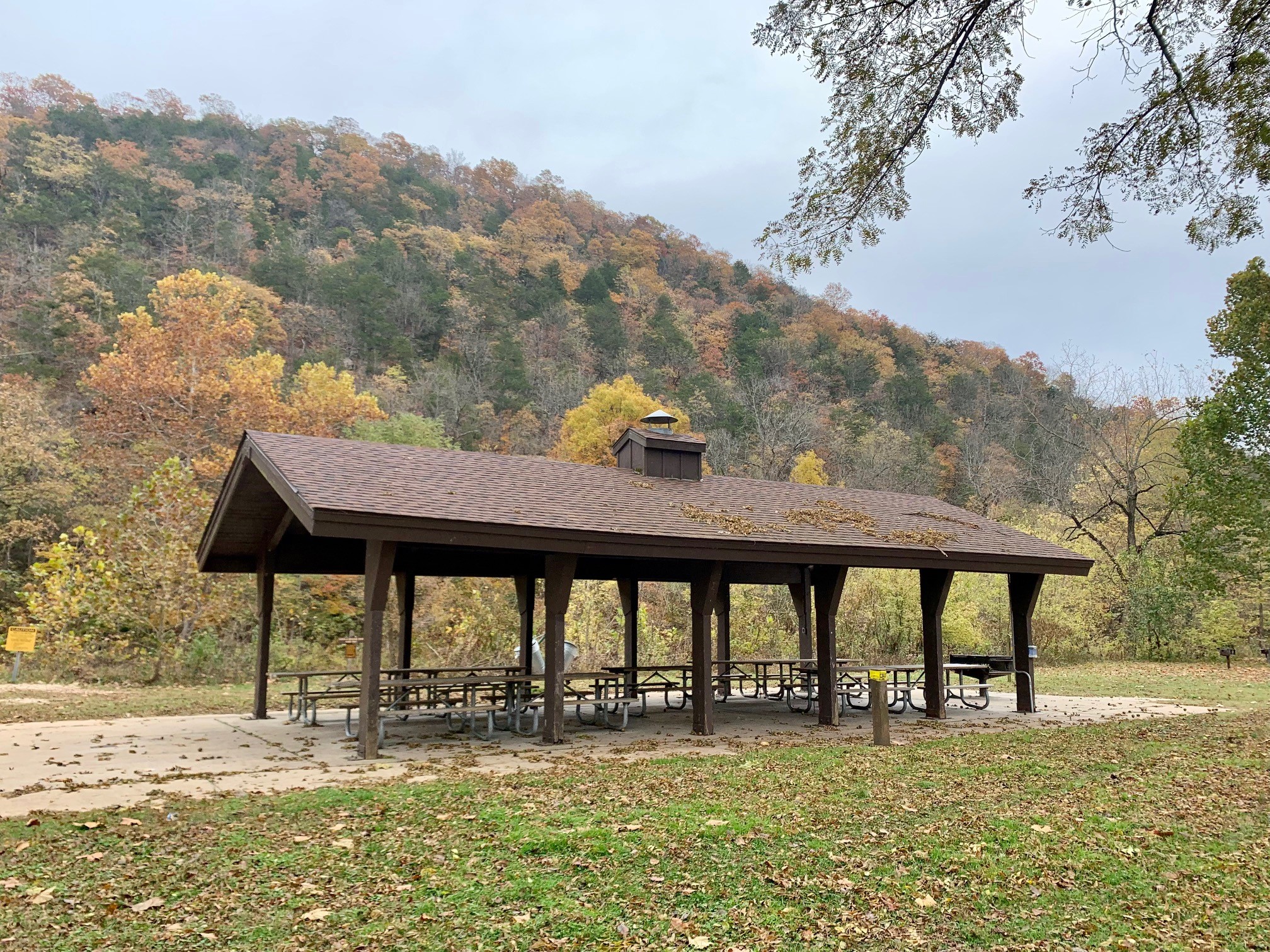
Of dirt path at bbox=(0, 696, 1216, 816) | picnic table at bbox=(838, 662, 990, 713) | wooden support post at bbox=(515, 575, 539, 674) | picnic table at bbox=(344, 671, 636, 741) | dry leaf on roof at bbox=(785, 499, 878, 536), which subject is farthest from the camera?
wooden support post at bbox=(515, 575, 539, 674)

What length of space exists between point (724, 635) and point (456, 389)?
71.8 feet

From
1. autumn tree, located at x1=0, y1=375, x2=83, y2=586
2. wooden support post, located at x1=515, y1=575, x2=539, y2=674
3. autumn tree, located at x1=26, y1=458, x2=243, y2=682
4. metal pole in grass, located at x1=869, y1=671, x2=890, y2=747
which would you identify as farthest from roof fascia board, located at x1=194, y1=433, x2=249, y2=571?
autumn tree, located at x1=0, y1=375, x2=83, y2=586

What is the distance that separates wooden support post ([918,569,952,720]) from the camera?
1115 centimetres

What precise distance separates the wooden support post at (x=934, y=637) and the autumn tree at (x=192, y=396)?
59.7 feet

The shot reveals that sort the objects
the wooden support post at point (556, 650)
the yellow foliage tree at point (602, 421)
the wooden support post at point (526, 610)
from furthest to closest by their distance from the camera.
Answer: the yellow foliage tree at point (602, 421), the wooden support post at point (526, 610), the wooden support post at point (556, 650)

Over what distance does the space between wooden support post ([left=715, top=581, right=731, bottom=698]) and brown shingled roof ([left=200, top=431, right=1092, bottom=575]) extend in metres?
1.86

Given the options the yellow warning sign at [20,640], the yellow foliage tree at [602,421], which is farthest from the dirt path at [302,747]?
the yellow foliage tree at [602,421]

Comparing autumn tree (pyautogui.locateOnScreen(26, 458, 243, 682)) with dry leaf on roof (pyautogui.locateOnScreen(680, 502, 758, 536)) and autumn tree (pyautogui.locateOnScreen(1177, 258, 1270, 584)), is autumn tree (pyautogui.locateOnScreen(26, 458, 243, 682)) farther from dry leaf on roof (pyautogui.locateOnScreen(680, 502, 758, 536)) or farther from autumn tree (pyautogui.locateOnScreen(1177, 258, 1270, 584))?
autumn tree (pyautogui.locateOnScreen(1177, 258, 1270, 584))

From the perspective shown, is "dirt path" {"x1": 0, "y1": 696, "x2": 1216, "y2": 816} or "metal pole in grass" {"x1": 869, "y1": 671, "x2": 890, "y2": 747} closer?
"dirt path" {"x1": 0, "y1": 696, "x2": 1216, "y2": 816}

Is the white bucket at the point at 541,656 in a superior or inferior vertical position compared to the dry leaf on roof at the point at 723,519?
inferior

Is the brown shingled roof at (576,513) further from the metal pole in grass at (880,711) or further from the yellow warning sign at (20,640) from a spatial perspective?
the yellow warning sign at (20,640)

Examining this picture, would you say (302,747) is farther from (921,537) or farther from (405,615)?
(921,537)

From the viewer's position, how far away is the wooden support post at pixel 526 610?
40.8ft

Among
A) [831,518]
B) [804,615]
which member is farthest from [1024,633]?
[804,615]
